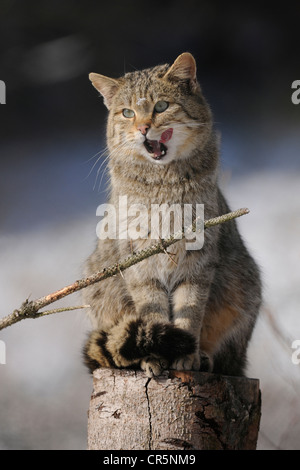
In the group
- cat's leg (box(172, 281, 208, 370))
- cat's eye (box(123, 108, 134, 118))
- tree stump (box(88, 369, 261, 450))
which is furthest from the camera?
cat's eye (box(123, 108, 134, 118))

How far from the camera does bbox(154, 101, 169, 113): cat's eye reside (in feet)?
5.43

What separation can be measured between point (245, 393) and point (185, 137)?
789mm

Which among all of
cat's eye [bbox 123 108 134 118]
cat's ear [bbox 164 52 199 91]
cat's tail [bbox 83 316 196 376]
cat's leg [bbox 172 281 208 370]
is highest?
cat's ear [bbox 164 52 199 91]

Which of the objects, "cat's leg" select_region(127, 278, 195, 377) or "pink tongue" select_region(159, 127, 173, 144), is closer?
"cat's leg" select_region(127, 278, 195, 377)

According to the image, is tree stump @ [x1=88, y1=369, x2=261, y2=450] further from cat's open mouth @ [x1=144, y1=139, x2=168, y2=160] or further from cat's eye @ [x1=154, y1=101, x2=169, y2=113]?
cat's eye @ [x1=154, y1=101, x2=169, y2=113]

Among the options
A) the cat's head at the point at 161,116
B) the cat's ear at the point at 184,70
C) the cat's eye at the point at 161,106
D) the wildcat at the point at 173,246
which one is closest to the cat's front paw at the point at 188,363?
the wildcat at the point at 173,246

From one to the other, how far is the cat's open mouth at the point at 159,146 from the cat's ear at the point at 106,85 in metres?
0.32

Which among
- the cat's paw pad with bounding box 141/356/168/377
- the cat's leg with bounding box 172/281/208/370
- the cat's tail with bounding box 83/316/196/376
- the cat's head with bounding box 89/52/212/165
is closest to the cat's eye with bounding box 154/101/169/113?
the cat's head with bounding box 89/52/212/165

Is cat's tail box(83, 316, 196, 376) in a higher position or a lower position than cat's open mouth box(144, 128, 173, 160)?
lower

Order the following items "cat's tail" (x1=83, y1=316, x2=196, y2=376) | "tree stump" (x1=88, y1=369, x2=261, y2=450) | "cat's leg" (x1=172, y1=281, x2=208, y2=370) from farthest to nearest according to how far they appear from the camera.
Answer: "cat's leg" (x1=172, y1=281, x2=208, y2=370) < "cat's tail" (x1=83, y1=316, x2=196, y2=376) < "tree stump" (x1=88, y1=369, x2=261, y2=450)

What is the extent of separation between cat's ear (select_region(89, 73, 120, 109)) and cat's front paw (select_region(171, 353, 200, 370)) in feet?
3.07

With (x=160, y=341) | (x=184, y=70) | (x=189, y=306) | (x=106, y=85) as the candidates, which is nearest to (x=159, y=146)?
(x=184, y=70)

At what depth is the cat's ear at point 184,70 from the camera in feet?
5.42
